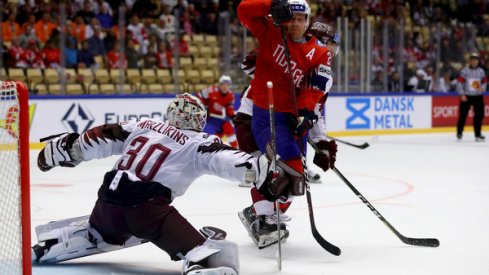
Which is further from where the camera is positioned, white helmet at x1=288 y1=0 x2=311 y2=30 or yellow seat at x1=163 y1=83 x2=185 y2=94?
yellow seat at x1=163 y1=83 x2=185 y2=94

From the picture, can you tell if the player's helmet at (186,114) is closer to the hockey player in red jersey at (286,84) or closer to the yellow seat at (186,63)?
the hockey player in red jersey at (286,84)

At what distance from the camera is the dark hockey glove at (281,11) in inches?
159

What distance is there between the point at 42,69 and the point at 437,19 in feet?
28.2

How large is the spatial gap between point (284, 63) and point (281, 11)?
409 millimetres

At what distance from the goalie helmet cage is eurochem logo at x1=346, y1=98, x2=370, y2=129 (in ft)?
28.1

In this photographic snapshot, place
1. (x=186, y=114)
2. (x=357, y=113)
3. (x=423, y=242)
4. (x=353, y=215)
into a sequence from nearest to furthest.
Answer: (x=186, y=114) < (x=423, y=242) < (x=353, y=215) < (x=357, y=113)

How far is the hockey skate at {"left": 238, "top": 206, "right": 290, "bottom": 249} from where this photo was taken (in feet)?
13.7

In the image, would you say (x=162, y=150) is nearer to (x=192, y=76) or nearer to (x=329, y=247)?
(x=329, y=247)

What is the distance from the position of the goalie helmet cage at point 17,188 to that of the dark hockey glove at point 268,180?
841mm

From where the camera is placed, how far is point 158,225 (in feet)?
11.6

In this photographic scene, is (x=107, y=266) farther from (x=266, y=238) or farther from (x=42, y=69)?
(x=42, y=69)

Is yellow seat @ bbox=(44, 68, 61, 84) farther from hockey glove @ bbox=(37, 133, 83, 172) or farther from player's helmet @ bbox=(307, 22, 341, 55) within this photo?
hockey glove @ bbox=(37, 133, 83, 172)

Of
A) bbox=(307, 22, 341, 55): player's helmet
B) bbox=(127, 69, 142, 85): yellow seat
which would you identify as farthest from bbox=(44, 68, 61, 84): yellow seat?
bbox=(307, 22, 341, 55): player's helmet

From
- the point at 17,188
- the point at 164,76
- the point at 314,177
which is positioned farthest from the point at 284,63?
the point at 164,76
